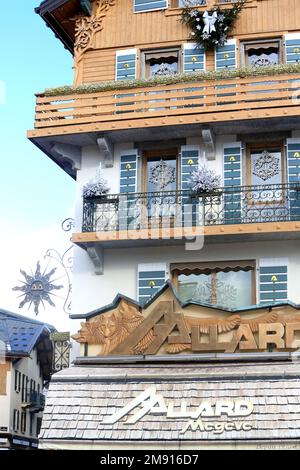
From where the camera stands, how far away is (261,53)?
69.6 ft

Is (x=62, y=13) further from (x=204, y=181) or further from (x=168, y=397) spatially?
(x=168, y=397)

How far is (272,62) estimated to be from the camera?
2098cm

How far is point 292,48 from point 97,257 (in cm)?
665

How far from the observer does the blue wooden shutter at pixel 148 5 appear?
71.3 ft

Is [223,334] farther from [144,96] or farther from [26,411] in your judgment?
[26,411]

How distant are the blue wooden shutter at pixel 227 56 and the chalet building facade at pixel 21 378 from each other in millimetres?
12661

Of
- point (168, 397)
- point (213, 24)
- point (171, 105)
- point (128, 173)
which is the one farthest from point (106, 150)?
point (168, 397)

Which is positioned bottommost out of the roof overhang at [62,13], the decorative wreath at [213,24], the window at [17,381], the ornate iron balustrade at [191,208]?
the window at [17,381]

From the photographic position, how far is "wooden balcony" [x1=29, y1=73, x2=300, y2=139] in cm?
1934

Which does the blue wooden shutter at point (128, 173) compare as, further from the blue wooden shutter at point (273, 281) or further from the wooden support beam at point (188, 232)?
the blue wooden shutter at point (273, 281)

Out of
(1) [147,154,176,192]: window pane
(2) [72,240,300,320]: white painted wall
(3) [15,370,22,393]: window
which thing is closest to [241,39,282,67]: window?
(1) [147,154,176,192]: window pane

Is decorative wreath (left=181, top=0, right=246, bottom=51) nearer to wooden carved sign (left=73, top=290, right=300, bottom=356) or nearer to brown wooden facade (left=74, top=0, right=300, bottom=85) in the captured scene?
brown wooden facade (left=74, top=0, right=300, bottom=85)

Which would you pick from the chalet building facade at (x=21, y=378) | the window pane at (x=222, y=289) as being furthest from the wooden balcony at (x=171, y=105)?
the chalet building facade at (x=21, y=378)
